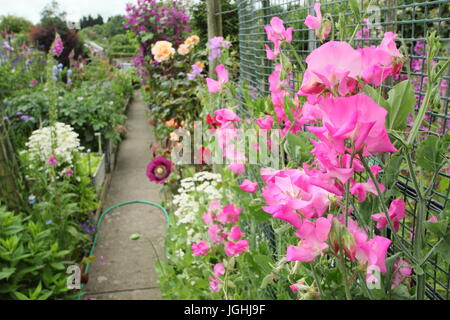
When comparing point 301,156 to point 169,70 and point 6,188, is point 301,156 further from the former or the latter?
point 169,70

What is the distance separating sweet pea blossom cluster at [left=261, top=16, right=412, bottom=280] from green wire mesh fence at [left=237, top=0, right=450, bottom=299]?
10cm

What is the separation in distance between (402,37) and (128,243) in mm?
2812

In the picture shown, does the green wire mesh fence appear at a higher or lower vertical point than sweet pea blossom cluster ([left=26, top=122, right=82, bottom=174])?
higher

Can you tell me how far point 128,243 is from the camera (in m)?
3.15

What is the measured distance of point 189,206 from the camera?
2.25 meters

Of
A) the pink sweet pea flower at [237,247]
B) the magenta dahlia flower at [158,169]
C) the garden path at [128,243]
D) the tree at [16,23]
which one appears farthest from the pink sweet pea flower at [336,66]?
the tree at [16,23]

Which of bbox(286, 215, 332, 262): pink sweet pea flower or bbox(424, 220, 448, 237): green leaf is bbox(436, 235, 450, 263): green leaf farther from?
bbox(286, 215, 332, 262): pink sweet pea flower

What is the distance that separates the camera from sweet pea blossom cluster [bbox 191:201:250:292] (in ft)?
4.38

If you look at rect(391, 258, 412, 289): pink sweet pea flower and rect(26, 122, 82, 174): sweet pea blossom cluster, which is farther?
rect(26, 122, 82, 174): sweet pea blossom cluster

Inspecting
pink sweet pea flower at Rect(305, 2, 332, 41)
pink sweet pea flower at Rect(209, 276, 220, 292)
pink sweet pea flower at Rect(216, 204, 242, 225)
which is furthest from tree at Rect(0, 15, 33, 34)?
pink sweet pea flower at Rect(305, 2, 332, 41)

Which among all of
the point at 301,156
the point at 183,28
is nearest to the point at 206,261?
the point at 301,156

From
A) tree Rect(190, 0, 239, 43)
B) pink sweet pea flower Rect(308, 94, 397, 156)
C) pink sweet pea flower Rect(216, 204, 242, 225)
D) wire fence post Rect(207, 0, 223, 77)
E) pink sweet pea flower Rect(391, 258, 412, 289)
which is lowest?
pink sweet pea flower Rect(216, 204, 242, 225)

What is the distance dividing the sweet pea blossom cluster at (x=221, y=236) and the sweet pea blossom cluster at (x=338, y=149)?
80cm

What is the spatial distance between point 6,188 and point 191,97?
69.6 inches
